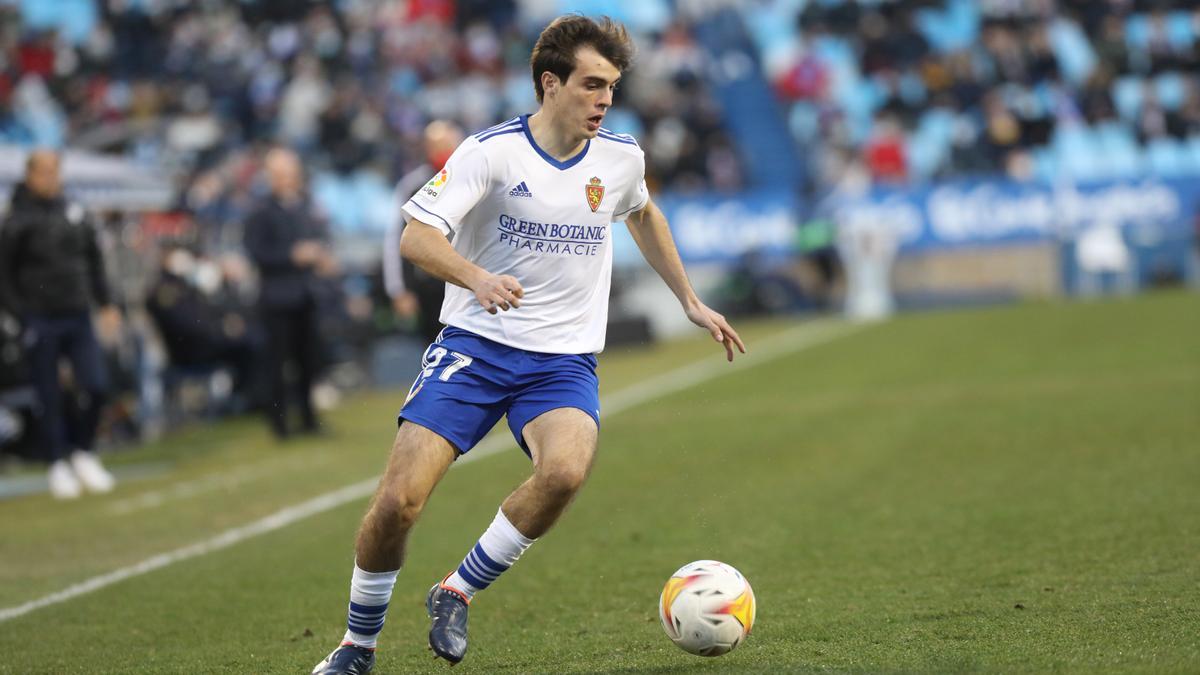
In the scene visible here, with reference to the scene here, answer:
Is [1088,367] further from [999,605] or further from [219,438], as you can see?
[999,605]

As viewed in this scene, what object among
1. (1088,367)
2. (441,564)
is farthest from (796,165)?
(441,564)

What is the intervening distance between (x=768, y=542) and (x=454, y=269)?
3152mm

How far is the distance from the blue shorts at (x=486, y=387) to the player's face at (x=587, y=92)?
0.80 m

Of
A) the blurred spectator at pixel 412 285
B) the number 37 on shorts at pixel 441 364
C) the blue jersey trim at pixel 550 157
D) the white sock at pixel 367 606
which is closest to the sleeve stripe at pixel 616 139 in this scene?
the blue jersey trim at pixel 550 157

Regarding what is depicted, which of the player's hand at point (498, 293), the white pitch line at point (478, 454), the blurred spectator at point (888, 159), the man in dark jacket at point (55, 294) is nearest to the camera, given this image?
the player's hand at point (498, 293)

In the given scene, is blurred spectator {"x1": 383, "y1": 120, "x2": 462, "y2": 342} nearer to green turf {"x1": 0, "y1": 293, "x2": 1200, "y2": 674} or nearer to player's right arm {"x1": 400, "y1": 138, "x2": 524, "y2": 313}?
green turf {"x1": 0, "y1": 293, "x2": 1200, "y2": 674}

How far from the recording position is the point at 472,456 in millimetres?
11906

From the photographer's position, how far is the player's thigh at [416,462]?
5.02 m

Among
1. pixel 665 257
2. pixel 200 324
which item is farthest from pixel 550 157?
pixel 200 324

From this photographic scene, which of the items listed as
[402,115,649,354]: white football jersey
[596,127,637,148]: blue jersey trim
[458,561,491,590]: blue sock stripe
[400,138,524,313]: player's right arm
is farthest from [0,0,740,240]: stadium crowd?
[458,561,491,590]: blue sock stripe

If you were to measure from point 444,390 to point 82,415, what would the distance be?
718 centimetres

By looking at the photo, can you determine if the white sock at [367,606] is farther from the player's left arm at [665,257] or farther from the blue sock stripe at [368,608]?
the player's left arm at [665,257]

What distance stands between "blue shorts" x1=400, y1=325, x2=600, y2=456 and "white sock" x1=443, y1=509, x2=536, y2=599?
0.30m

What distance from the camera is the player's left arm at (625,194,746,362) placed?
19.1 ft
